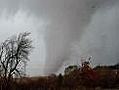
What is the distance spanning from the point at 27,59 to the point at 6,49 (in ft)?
22.0

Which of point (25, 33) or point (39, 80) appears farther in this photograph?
point (39, 80)

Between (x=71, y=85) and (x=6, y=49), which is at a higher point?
(x=6, y=49)

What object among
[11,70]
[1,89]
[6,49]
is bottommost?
[1,89]

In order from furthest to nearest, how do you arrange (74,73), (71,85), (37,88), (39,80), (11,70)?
(74,73)
(39,80)
(71,85)
(37,88)
(11,70)

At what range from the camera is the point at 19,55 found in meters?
79.9

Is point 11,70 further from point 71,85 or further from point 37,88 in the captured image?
point 71,85

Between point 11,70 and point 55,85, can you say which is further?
point 55,85

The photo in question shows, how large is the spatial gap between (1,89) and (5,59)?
8851 mm

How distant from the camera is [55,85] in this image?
446ft

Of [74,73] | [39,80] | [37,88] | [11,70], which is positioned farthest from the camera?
[74,73]

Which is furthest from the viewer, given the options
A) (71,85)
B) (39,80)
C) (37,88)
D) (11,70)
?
(39,80)

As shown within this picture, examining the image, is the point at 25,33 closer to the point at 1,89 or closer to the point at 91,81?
the point at 1,89

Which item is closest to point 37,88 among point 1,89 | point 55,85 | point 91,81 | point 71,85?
point 55,85

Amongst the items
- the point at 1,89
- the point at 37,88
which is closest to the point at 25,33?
the point at 1,89
